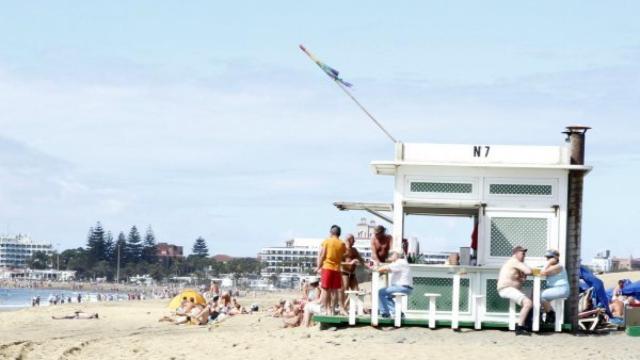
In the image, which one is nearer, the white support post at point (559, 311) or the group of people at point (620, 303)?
the white support post at point (559, 311)

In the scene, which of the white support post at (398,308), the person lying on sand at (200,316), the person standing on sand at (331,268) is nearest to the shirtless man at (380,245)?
the person standing on sand at (331,268)

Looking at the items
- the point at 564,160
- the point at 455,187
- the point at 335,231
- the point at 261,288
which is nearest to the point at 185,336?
the point at 335,231

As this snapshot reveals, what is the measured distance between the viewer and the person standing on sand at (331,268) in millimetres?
18875

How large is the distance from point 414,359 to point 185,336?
5717 millimetres

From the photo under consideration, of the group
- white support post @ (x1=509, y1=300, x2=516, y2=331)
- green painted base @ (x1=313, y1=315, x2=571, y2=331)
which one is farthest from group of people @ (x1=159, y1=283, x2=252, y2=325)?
white support post @ (x1=509, y1=300, x2=516, y2=331)

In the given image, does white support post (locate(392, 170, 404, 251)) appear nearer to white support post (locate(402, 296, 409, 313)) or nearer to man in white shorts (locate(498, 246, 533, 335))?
white support post (locate(402, 296, 409, 313))

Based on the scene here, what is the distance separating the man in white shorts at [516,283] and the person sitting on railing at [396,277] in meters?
1.32

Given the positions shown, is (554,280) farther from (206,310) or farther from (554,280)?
(206,310)

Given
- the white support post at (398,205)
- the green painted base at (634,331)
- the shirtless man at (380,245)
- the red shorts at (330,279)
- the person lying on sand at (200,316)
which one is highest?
the white support post at (398,205)

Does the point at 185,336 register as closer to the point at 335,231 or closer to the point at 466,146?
the point at 335,231

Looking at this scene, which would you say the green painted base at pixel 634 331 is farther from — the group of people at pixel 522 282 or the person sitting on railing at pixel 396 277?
the person sitting on railing at pixel 396 277

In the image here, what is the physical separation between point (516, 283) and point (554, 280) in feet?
2.00

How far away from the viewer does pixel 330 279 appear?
1903 centimetres

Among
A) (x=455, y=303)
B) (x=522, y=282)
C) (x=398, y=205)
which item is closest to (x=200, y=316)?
(x=398, y=205)
